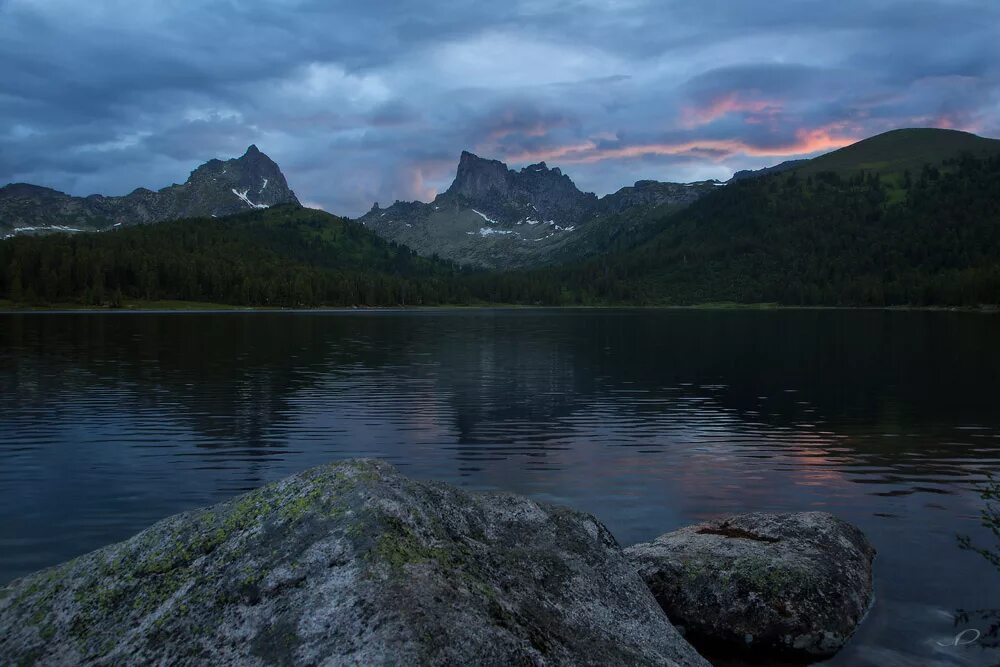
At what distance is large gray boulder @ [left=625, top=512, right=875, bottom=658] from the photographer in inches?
509

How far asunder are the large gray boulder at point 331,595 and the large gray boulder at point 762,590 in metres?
4.95

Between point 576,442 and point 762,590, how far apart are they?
2192 cm

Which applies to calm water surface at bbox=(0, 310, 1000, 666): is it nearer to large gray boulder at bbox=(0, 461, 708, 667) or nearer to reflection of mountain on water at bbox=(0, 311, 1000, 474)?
reflection of mountain on water at bbox=(0, 311, 1000, 474)

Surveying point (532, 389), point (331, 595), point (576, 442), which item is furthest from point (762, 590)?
point (532, 389)

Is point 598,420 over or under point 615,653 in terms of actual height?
under

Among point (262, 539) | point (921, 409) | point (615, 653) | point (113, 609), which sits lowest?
A: point (921, 409)

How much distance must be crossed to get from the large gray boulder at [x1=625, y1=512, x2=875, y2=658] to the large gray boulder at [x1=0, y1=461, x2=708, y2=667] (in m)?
4.95

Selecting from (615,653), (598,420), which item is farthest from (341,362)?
(615,653)

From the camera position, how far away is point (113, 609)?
7070 mm

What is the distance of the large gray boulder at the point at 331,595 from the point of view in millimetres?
6027

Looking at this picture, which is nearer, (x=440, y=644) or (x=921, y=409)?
(x=440, y=644)

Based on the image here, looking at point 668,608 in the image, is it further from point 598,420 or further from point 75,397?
point 75,397

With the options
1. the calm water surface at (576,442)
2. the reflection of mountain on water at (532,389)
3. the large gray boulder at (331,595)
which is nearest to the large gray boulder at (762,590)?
the calm water surface at (576,442)

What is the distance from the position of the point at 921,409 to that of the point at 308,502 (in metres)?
48.7
